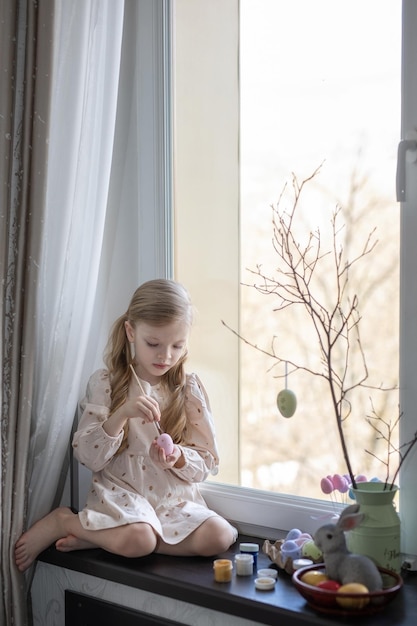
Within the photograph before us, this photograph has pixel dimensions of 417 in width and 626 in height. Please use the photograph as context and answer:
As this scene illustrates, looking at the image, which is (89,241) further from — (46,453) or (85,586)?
(85,586)

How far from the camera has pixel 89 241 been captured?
1963 millimetres

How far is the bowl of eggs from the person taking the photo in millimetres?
1432

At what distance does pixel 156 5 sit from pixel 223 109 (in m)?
0.32

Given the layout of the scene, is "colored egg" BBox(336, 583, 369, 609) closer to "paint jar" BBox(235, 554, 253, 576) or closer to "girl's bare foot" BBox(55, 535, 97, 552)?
A: "paint jar" BBox(235, 554, 253, 576)

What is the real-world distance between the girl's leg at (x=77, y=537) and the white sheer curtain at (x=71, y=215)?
0.20ft

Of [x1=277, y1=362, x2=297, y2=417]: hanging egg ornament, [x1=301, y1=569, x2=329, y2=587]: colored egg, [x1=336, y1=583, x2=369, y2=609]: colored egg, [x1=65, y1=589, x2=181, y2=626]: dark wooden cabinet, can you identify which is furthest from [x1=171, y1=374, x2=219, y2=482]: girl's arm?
[x1=336, y1=583, x2=369, y2=609]: colored egg

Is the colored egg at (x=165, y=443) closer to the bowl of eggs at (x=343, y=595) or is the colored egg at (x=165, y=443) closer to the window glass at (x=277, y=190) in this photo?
the window glass at (x=277, y=190)

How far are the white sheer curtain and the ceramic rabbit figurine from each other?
29.1 inches

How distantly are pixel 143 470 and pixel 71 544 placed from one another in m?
0.23

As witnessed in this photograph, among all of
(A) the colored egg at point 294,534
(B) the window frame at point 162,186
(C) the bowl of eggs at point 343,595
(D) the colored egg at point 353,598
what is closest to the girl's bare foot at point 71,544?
(B) the window frame at point 162,186

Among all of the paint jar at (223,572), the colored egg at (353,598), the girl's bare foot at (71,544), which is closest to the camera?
the colored egg at (353,598)

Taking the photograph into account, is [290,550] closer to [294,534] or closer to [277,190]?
[294,534]

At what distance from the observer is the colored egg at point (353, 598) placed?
1.43 m

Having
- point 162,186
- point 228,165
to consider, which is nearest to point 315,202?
point 228,165
